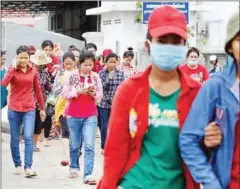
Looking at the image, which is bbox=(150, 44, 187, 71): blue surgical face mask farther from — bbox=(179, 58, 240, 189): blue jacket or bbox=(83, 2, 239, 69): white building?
bbox=(83, 2, 239, 69): white building

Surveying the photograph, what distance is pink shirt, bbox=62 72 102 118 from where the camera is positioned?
28.6 feet

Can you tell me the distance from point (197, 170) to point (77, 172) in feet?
19.7

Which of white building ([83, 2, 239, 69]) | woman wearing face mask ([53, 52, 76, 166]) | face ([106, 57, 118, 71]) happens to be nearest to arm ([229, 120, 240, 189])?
woman wearing face mask ([53, 52, 76, 166])

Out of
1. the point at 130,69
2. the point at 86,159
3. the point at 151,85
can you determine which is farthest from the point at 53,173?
the point at 151,85

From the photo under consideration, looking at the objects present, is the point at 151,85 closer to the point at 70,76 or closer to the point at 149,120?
the point at 149,120

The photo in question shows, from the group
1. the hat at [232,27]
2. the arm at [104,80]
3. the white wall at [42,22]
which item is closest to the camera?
the hat at [232,27]

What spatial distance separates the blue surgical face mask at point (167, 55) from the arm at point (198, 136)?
278 mm

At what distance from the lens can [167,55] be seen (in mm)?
3832

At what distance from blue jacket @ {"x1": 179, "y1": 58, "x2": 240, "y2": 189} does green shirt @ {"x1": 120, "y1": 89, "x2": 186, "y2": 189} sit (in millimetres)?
112

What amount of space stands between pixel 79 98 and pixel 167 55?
497 centimetres

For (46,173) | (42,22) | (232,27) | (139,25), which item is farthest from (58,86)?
(42,22)

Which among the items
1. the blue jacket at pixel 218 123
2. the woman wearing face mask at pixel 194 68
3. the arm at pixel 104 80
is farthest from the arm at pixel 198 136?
the arm at pixel 104 80

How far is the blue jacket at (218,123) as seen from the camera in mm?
3584

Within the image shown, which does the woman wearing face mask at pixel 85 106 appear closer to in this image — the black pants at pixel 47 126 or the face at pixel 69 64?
the face at pixel 69 64
